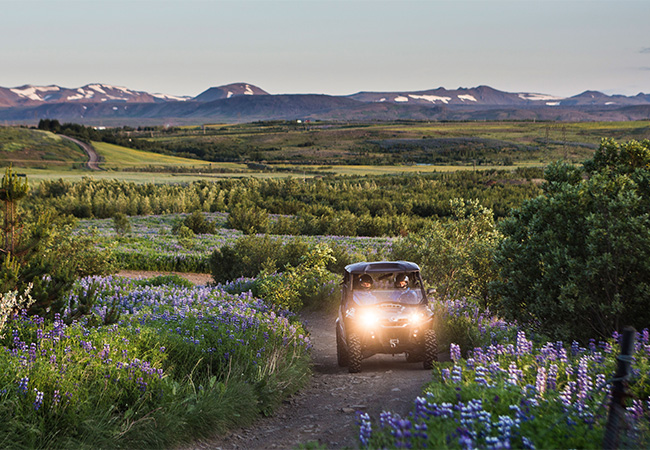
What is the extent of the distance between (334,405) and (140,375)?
2.46m

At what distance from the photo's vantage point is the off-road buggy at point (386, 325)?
834cm

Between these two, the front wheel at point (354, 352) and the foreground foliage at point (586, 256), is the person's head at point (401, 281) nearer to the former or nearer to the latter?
the front wheel at point (354, 352)

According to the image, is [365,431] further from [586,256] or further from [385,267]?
[586,256]

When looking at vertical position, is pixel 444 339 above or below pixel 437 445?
below

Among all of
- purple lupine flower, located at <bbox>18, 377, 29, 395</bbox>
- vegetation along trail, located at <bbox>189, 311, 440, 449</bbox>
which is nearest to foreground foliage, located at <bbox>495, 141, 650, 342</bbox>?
vegetation along trail, located at <bbox>189, 311, 440, 449</bbox>

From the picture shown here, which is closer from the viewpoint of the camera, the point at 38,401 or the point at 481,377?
the point at 481,377

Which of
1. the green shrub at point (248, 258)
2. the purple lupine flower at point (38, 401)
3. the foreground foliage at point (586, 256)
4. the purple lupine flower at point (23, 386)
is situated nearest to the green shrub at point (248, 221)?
the green shrub at point (248, 258)

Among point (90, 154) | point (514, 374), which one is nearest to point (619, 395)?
point (514, 374)

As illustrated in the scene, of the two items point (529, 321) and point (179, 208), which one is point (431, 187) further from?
point (529, 321)

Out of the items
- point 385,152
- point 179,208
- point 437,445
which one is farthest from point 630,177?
point 385,152

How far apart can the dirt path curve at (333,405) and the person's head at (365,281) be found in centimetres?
135

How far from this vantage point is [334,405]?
23.2 feet

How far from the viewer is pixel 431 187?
71.8 meters

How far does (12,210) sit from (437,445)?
22.3ft
